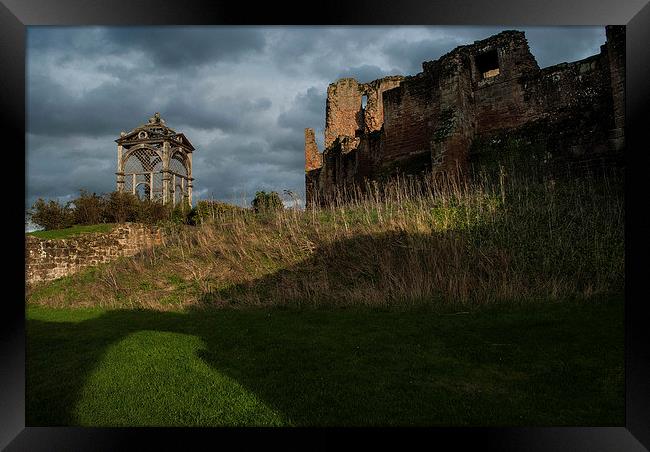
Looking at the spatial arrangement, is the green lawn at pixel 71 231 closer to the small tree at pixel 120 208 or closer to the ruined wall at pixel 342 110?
the small tree at pixel 120 208

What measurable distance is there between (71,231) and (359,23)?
1479 cm

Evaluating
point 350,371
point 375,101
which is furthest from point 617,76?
point 375,101

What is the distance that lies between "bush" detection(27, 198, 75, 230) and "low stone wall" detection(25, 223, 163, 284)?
7.02 ft

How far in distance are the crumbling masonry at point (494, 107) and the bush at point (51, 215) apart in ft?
37.1

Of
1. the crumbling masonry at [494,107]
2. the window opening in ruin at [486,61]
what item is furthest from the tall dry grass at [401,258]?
the window opening in ruin at [486,61]

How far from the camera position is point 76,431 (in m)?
2.32

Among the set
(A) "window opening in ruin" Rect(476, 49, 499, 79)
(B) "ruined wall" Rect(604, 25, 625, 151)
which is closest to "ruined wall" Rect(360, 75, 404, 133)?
(A) "window opening in ruin" Rect(476, 49, 499, 79)

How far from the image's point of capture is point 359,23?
2.46 metres

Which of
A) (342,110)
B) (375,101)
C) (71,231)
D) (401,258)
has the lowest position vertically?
(401,258)

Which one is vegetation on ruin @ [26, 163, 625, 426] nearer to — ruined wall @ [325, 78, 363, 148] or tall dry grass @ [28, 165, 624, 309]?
tall dry grass @ [28, 165, 624, 309]

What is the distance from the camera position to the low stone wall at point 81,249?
12.3 meters

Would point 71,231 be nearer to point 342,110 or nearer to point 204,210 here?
point 204,210
